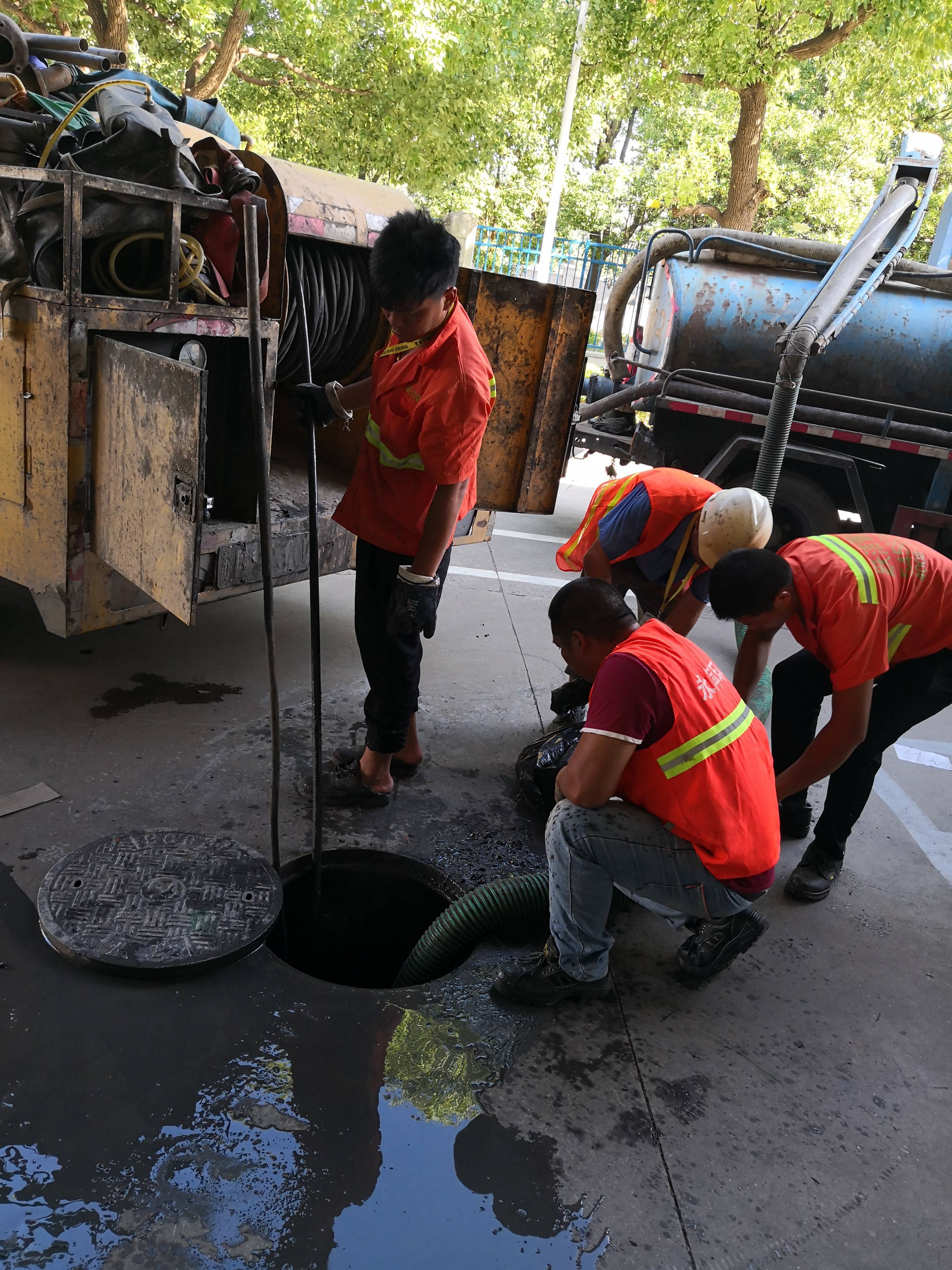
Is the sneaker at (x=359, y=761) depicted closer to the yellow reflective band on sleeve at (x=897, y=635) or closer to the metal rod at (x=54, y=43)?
the yellow reflective band on sleeve at (x=897, y=635)

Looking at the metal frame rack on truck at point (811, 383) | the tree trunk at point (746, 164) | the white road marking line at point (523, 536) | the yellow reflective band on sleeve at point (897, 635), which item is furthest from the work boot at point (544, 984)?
the tree trunk at point (746, 164)

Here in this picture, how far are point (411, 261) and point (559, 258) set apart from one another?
1483 cm

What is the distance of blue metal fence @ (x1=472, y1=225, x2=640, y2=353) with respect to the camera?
52.5 ft

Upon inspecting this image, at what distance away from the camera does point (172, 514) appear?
2947mm

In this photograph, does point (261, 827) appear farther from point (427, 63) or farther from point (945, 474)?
point (427, 63)

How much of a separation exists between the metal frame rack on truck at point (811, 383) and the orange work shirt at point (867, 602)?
11.2 feet

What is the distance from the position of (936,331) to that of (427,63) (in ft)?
25.1

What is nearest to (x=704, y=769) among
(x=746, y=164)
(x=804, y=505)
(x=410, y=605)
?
(x=410, y=605)

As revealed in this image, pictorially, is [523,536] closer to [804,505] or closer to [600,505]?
[804,505]

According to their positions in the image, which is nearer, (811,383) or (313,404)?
(313,404)

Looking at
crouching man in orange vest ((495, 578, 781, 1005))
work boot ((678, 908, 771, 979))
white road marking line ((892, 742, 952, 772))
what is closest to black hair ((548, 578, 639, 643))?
crouching man in orange vest ((495, 578, 781, 1005))

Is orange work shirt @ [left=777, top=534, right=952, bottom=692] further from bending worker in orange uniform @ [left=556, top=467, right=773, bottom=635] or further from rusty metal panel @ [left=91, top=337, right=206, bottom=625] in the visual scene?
rusty metal panel @ [left=91, top=337, right=206, bottom=625]

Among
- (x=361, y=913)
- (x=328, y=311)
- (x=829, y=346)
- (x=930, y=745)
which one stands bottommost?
(x=361, y=913)

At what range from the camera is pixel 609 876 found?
2.47 meters
